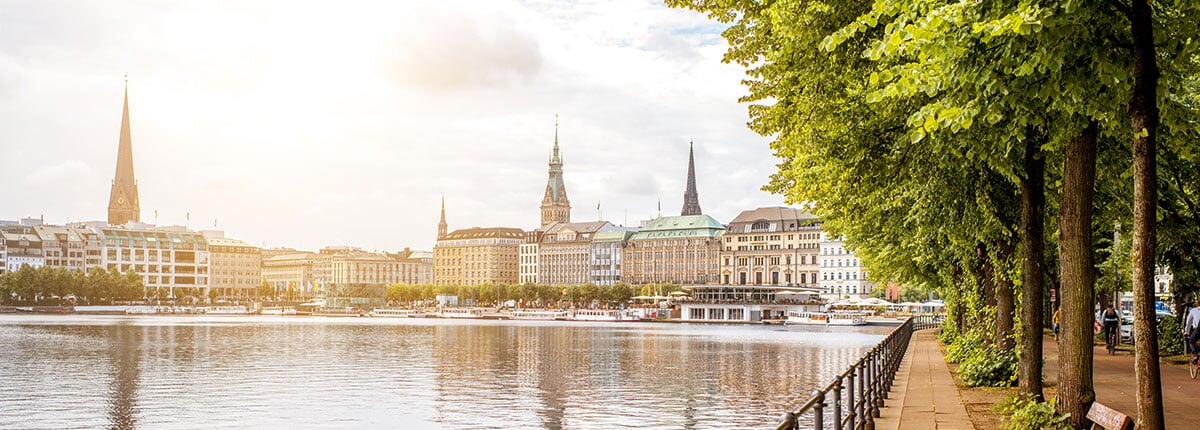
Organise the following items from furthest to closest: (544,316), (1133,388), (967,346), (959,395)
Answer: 1. (544,316)
2. (967,346)
3. (1133,388)
4. (959,395)

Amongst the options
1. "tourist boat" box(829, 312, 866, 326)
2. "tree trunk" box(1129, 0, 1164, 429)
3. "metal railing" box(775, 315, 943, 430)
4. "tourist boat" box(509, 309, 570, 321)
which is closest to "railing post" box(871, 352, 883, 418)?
"metal railing" box(775, 315, 943, 430)

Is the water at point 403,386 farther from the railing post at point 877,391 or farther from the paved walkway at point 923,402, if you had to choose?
the railing post at point 877,391

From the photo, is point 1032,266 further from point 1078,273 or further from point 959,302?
point 959,302

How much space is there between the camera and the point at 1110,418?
11.2 meters

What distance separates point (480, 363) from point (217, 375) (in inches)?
552

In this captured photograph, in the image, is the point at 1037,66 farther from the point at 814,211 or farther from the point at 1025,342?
the point at 814,211

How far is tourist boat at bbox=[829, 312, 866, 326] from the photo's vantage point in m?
141

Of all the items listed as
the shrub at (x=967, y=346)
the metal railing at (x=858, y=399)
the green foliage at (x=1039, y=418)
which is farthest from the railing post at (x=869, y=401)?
the shrub at (x=967, y=346)

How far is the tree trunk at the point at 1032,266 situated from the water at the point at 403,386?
1102 cm

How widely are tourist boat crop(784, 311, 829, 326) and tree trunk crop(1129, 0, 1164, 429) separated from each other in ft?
459

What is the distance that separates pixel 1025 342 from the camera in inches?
765

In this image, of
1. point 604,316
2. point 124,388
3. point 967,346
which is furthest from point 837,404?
point 604,316

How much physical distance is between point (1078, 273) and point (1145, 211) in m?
→ 2.55

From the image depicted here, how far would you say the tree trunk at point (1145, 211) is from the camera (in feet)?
36.4
